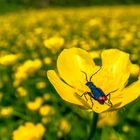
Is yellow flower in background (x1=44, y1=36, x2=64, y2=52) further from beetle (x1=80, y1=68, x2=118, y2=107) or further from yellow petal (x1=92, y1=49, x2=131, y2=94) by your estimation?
beetle (x1=80, y1=68, x2=118, y2=107)

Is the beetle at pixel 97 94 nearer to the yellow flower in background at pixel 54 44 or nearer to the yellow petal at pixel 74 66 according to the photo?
the yellow petal at pixel 74 66

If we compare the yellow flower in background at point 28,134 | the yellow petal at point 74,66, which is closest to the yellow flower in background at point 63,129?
the yellow flower in background at point 28,134

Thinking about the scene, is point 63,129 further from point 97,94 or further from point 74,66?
point 97,94

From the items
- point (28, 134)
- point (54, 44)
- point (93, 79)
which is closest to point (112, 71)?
point (93, 79)

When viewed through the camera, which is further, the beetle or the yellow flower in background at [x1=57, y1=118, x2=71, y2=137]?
the yellow flower in background at [x1=57, y1=118, x2=71, y2=137]

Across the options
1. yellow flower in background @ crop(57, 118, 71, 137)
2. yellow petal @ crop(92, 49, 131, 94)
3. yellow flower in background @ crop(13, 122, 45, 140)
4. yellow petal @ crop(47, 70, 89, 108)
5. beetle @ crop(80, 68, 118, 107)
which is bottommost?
yellow flower in background @ crop(57, 118, 71, 137)

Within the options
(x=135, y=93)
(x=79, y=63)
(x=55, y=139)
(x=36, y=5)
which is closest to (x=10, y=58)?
(x=55, y=139)

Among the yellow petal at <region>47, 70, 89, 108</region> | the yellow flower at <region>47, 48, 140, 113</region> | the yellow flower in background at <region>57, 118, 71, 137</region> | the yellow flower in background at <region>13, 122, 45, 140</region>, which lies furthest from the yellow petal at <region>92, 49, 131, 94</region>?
the yellow flower in background at <region>57, 118, 71, 137</region>

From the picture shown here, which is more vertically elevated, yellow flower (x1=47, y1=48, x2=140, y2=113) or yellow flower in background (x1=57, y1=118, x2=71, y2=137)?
yellow flower (x1=47, y1=48, x2=140, y2=113)
